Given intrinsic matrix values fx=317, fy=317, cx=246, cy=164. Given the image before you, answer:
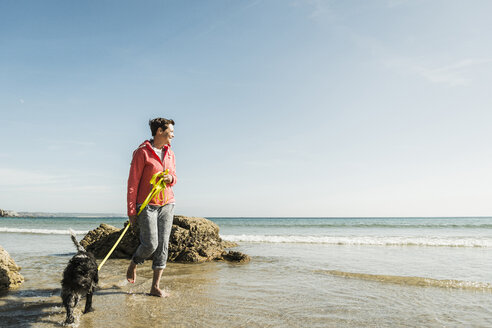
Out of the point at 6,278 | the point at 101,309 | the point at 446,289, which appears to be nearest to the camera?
the point at 101,309

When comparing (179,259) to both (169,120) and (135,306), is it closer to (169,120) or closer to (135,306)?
(135,306)

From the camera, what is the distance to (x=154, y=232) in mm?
4145

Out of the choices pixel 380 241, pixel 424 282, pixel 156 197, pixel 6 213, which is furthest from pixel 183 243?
pixel 6 213

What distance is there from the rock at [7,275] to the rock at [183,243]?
2.88 m

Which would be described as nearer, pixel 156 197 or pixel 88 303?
pixel 88 303

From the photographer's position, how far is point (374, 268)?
22.9 feet

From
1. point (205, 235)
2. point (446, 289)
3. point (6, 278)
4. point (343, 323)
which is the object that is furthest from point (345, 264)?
point (6, 278)

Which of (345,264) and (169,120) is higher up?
(169,120)

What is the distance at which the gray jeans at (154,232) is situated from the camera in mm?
4082

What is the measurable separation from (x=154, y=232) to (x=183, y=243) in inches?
166

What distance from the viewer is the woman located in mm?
4082

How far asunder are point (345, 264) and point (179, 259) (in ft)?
13.2

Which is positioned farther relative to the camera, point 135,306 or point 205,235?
point 205,235

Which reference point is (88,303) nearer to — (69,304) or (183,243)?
(69,304)
